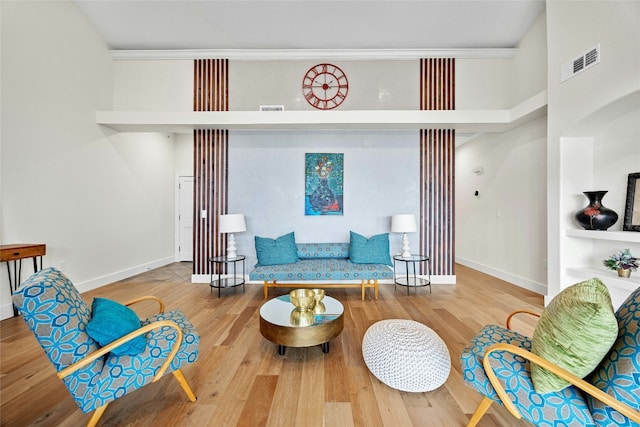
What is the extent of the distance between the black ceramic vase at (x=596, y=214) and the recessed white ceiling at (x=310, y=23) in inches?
113

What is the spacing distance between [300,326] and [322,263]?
2021mm

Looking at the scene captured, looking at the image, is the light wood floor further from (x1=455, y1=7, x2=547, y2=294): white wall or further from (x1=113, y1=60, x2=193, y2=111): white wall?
(x1=113, y1=60, x2=193, y2=111): white wall

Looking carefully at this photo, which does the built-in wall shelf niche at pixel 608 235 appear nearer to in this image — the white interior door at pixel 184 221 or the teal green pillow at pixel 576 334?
Answer: the teal green pillow at pixel 576 334

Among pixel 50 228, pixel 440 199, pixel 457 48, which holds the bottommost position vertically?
pixel 50 228

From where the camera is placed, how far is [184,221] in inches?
259

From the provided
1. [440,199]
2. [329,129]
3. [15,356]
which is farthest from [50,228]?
[440,199]

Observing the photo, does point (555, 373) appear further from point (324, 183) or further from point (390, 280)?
point (324, 183)

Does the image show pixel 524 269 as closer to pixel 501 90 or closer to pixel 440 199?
pixel 440 199

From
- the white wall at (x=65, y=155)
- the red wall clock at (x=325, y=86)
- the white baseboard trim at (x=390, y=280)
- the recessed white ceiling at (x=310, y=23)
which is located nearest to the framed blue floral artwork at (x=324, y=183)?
the red wall clock at (x=325, y=86)

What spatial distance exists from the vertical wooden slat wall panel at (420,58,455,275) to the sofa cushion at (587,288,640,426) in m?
3.47

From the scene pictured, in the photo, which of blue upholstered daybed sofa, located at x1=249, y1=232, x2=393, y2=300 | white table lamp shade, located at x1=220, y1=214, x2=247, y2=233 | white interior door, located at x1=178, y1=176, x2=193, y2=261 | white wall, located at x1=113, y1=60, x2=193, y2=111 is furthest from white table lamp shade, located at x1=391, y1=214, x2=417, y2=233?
white interior door, located at x1=178, y1=176, x2=193, y2=261

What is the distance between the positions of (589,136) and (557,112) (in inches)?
19.2

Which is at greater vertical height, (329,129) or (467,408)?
(329,129)

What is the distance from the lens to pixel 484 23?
404 centimetres
